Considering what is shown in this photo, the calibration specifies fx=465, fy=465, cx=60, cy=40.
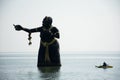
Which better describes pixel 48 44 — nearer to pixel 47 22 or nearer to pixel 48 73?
pixel 47 22

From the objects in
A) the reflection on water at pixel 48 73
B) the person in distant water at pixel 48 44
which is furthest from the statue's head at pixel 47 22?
the reflection on water at pixel 48 73

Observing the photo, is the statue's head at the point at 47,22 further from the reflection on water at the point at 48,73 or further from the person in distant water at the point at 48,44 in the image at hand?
the reflection on water at the point at 48,73

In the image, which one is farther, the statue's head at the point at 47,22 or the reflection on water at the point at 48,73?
the statue's head at the point at 47,22

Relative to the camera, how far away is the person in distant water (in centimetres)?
5156

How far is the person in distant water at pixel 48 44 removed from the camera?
2030 inches

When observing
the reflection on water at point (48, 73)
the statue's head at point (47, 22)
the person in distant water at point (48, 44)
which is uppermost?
the statue's head at point (47, 22)

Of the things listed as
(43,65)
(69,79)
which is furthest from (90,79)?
(43,65)

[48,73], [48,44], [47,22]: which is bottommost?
[48,73]

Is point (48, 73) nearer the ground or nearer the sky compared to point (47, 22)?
nearer the ground

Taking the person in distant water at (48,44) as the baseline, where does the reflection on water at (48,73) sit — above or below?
below

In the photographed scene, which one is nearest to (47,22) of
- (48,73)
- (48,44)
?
(48,44)

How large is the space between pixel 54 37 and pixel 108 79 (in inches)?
323

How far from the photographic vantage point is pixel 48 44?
169 ft

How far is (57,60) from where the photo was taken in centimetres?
5238
